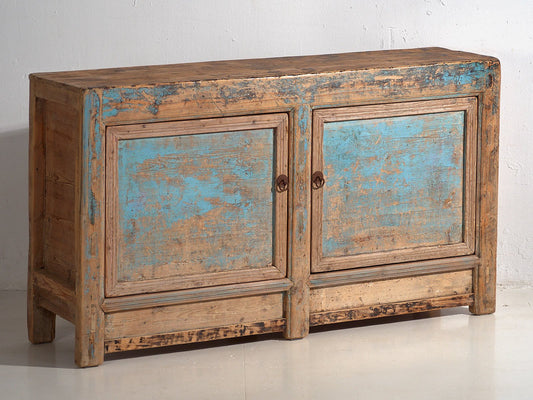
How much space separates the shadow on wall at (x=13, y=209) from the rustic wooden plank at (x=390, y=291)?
4.67 ft

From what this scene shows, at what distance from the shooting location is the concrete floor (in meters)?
4.00

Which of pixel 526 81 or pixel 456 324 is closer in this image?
pixel 456 324

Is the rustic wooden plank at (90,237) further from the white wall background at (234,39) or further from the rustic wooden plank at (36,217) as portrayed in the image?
the white wall background at (234,39)

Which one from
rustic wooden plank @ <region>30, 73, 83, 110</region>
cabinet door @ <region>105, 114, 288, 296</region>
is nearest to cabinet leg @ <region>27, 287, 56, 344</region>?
cabinet door @ <region>105, 114, 288, 296</region>

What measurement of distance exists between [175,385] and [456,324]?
126 cm

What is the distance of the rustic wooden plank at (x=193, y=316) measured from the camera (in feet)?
14.0

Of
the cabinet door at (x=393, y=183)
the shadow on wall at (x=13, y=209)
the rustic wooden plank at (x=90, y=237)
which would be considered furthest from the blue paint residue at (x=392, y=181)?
the shadow on wall at (x=13, y=209)

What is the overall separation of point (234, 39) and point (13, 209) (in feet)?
Result: 3.93

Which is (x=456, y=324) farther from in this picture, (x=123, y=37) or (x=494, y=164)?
(x=123, y=37)

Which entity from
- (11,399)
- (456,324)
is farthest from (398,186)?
(11,399)

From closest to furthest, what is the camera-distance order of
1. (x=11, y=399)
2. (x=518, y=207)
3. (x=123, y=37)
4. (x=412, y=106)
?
(x=11, y=399) < (x=412, y=106) < (x=123, y=37) < (x=518, y=207)

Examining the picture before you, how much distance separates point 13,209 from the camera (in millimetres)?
5211

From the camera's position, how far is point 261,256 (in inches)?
175

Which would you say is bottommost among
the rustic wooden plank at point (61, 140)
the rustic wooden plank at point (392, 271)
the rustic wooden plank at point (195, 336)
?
the rustic wooden plank at point (195, 336)
